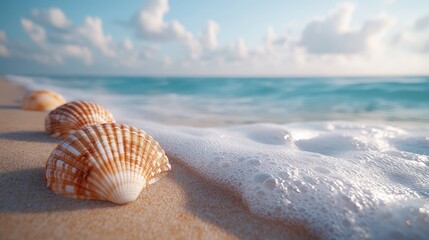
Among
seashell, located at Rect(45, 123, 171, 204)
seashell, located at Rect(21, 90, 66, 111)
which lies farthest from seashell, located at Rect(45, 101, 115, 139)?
seashell, located at Rect(21, 90, 66, 111)

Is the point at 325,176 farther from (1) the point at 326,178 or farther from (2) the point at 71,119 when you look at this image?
(2) the point at 71,119

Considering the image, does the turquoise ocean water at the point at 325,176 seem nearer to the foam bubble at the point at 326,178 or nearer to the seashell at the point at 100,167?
the foam bubble at the point at 326,178

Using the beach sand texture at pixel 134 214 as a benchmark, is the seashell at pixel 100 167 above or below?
above

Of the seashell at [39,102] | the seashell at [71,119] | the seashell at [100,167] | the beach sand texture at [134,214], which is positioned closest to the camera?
the beach sand texture at [134,214]

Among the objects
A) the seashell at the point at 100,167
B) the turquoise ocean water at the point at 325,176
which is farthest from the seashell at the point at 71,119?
the seashell at the point at 100,167

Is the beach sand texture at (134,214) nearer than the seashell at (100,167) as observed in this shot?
Yes

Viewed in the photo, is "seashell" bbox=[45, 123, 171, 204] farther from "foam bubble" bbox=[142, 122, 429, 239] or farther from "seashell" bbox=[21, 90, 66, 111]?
"seashell" bbox=[21, 90, 66, 111]

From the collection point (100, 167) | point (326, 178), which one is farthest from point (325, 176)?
point (100, 167)
